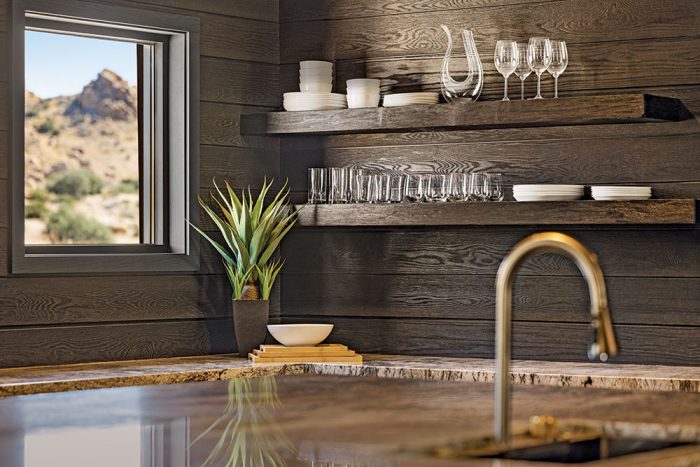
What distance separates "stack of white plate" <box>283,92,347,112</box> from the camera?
Answer: 4.41 m

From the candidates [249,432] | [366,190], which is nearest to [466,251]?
[366,190]

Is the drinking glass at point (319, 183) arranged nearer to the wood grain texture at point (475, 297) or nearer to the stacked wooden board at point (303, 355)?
the wood grain texture at point (475, 297)

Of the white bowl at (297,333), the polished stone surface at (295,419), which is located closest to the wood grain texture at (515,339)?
the white bowl at (297,333)

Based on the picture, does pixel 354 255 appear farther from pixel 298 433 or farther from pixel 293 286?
pixel 298 433

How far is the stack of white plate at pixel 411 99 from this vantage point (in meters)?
4.26

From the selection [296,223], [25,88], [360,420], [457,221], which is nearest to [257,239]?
[296,223]

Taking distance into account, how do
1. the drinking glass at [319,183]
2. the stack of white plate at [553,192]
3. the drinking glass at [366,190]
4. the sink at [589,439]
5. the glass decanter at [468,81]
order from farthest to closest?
the drinking glass at [319,183]
the drinking glass at [366,190]
the glass decanter at [468,81]
the stack of white plate at [553,192]
the sink at [589,439]

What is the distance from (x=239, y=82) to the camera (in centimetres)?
456

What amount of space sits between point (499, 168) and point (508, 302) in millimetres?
2527

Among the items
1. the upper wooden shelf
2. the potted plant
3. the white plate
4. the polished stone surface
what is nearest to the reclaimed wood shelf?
the white plate

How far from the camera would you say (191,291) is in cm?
442

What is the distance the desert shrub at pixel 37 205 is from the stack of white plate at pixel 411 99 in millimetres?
1398

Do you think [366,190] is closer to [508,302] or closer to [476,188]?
[476,188]

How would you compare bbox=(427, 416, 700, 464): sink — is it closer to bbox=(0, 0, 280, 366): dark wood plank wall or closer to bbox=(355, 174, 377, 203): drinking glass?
bbox=(355, 174, 377, 203): drinking glass
